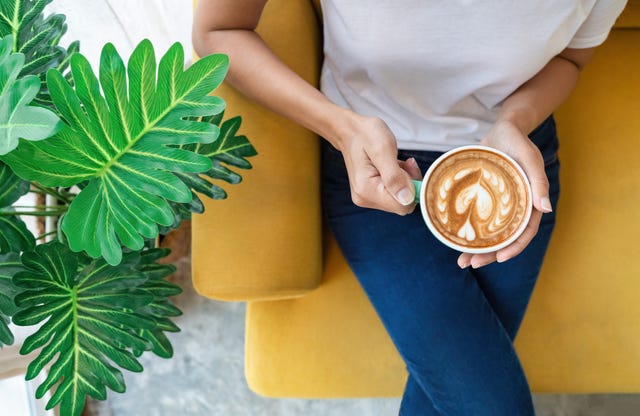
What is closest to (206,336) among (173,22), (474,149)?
(173,22)

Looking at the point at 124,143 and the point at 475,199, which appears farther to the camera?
the point at 475,199

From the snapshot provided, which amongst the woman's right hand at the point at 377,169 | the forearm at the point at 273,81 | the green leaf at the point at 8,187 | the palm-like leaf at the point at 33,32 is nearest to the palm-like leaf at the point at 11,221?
the green leaf at the point at 8,187

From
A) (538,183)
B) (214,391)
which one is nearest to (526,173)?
(538,183)

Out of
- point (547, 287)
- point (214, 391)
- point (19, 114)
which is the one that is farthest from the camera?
point (214, 391)

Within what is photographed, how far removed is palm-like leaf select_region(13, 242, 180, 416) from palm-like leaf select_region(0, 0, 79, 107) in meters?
0.24

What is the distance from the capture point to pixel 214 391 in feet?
5.88

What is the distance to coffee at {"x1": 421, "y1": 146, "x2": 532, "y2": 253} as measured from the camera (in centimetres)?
90

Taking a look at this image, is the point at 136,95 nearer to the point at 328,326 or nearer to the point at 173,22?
the point at 328,326

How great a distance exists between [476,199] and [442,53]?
0.27 m

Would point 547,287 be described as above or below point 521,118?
below

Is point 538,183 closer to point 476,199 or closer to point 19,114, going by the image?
point 476,199

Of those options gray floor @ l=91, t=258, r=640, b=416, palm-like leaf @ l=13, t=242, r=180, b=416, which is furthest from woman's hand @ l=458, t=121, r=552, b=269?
gray floor @ l=91, t=258, r=640, b=416

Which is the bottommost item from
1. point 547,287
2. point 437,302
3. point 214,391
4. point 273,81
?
point 214,391

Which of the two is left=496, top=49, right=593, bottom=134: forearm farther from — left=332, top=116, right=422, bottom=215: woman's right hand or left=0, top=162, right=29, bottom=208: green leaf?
left=0, top=162, right=29, bottom=208: green leaf
